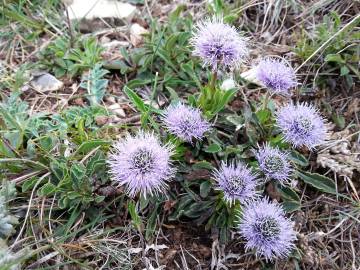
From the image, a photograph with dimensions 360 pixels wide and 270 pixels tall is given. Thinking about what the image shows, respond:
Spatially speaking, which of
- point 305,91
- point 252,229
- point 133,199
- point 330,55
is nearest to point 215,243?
point 252,229

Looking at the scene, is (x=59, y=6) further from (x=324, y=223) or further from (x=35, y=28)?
(x=324, y=223)

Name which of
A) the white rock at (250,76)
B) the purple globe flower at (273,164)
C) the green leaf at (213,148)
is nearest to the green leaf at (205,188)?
the green leaf at (213,148)

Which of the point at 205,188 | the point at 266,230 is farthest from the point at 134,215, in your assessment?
the point at 266,230

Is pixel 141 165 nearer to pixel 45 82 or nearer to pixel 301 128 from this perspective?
pixel 301 128

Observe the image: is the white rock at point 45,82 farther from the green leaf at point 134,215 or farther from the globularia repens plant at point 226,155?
the green leaf at point 134,215

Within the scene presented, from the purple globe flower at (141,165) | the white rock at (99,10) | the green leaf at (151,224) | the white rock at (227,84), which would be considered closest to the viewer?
the purple globe flower at (141,165)

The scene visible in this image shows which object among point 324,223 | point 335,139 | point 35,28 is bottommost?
point 324,223
